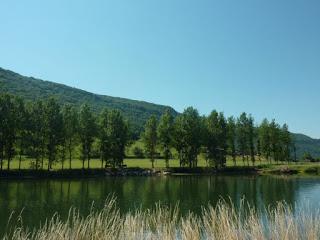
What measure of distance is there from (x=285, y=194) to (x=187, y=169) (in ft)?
152

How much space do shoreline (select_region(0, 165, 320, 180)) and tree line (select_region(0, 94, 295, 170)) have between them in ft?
10.8

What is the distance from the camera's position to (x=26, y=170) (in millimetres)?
83062

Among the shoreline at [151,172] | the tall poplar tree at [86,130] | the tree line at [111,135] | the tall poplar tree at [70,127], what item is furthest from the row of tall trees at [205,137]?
the tall poplar tree at [70,127]

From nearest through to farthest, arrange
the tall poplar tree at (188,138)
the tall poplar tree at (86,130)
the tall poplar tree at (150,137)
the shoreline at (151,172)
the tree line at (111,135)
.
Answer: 1. the shoreline at (151,172)
2. the tree line at (111,135)
3. the tall poplar tree at (86,130)
4. the tall poplar tree at (188,138)
5. the tall poplar tree at (150,137)

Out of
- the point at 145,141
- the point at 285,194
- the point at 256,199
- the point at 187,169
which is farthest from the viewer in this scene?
the point at 145,141

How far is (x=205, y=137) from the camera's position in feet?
356

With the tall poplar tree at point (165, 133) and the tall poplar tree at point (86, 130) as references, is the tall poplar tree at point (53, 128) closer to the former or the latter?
the tall poplar tree at point (86, 130)

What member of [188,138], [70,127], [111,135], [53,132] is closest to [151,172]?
[111,135]

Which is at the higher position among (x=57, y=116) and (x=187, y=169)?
(x=57, y=116)

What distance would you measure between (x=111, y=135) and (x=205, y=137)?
946 inches

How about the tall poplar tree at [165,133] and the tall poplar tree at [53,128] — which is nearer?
the tall poplar tree at [53,128]

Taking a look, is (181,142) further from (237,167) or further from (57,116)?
(57,116)

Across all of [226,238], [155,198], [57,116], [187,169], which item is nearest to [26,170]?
[57,116]

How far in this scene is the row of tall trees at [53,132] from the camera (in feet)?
282
